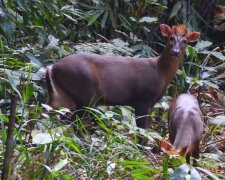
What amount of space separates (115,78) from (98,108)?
0.37 m

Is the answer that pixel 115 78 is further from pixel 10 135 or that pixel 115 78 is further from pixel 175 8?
pixel 10 135

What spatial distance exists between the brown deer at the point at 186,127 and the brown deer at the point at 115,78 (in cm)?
94

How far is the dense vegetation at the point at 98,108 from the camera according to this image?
427cm

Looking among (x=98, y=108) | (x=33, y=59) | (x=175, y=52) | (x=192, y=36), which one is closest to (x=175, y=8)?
(x=192, y=36)

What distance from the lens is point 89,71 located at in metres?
7.52

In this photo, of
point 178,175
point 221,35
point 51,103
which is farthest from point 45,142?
point 221,35

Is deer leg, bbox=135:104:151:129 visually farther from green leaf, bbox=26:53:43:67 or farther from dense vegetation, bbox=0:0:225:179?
green leaf, bbox=26:53:43:67

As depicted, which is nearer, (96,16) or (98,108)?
(98,108)

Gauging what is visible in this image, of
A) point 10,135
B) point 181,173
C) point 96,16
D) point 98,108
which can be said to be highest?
point 10,135

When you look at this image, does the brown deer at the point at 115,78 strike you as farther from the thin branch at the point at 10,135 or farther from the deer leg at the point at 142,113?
the thin branch at the point at 10,135

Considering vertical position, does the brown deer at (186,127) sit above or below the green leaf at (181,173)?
below

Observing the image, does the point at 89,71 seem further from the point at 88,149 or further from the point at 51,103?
the point at 88,149

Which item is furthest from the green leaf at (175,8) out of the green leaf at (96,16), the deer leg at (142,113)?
the deer leg at (142,113)

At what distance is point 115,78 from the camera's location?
7.84 m
